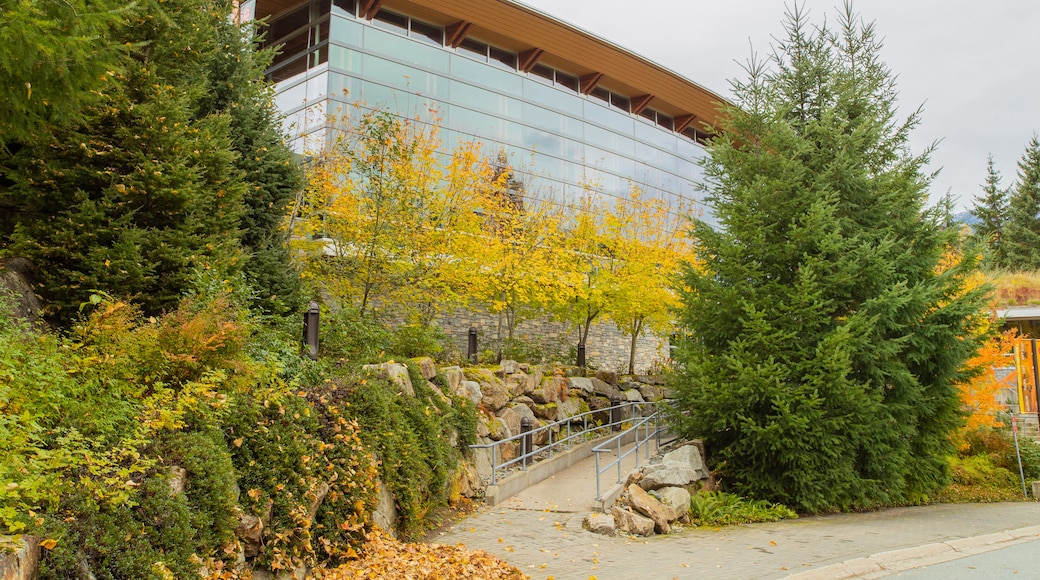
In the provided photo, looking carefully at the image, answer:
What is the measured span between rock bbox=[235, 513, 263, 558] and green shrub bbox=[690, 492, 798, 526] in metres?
6.66

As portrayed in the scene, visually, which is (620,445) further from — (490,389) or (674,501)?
(674,501)

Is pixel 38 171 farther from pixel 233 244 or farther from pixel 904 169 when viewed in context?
pixel 904 169

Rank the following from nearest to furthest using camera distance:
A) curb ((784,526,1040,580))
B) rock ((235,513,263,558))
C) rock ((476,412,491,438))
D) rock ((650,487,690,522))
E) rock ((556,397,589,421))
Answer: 1. rock ((235,513,263,558))
2. curb ((784,526,1040,580))
3. rock ((650,487,690,522))
4. rock ((476,412,491,438))
5. rock ((556,397,589,421))

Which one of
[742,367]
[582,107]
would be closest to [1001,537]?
[742,367]

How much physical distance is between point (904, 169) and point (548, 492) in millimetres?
8913

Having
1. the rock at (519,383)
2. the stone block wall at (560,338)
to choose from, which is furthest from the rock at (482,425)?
the stone block wall at (560,338)

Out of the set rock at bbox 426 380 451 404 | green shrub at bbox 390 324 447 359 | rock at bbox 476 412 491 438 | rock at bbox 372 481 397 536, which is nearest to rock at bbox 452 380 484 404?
rock at bbox 476 412 491 438

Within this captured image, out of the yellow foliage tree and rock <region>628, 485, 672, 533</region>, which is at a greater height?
the yellow foliage tree

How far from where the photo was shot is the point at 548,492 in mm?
11398

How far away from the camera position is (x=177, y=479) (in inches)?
197

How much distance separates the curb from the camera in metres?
7.12

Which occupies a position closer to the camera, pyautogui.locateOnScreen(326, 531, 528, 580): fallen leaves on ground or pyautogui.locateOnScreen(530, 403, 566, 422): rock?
pyautogui.locateOnScreen(326, 531, 528, 580): fallen leaves on ground

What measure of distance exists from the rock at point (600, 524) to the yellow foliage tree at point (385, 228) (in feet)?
22.7

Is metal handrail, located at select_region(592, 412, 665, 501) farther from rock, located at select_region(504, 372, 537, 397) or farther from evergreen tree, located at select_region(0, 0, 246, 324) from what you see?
evergreen tree, located at select_region(0, 0, 246, 324)
